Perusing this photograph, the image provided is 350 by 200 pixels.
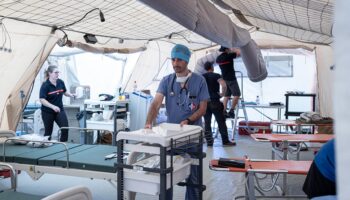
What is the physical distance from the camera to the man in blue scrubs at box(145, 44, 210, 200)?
259 cm

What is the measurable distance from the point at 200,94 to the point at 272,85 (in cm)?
609

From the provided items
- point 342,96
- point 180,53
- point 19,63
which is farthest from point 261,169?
point 19,63

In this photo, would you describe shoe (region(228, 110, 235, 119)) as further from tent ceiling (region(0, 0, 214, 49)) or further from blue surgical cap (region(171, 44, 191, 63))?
blue surgical cap (region(171, 44, 191, 63))

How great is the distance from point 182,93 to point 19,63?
221cm

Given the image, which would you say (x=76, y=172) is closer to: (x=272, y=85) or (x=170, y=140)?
(x=170, y=140)

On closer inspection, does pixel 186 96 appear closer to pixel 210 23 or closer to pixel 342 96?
pixel 210 23

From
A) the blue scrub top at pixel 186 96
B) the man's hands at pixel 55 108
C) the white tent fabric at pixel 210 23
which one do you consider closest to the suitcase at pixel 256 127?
the white tent fabric at pixel 210 23

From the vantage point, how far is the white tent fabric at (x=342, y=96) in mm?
330

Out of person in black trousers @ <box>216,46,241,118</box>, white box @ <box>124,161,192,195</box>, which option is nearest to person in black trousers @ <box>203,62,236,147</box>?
person in black trousers @ <box>216,46,241,118</box>

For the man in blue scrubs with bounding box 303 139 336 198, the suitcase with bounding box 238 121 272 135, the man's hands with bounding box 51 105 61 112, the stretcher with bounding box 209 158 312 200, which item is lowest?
the suitcase with bounding box 238 121 272 135

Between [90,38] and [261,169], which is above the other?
[90,38]

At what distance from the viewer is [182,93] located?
267 centimetres

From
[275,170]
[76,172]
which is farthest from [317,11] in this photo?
[76,172]

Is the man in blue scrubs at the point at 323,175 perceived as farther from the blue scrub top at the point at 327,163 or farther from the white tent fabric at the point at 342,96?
the white tent fabric at the point at 342,96
